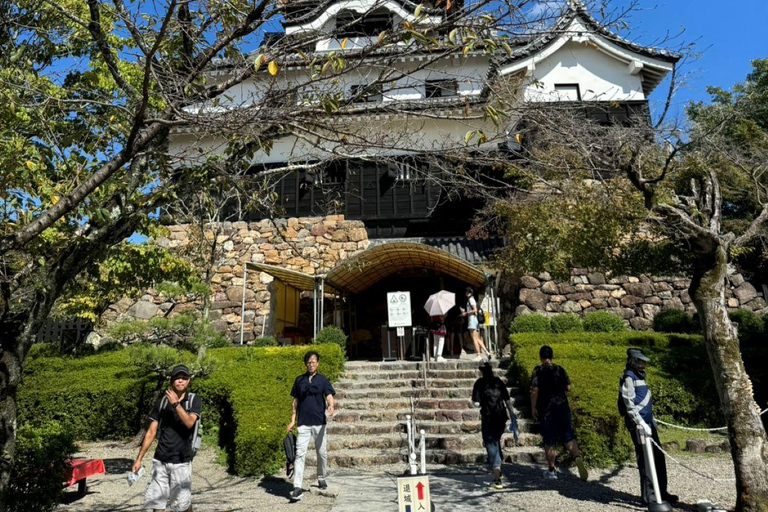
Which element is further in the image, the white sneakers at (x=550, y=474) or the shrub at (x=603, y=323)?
the shrub at (x=603, y=323)

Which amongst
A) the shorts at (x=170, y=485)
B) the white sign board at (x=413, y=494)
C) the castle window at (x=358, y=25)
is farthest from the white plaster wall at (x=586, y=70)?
the shorts at (x=170, y=485)

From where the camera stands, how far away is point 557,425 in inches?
267

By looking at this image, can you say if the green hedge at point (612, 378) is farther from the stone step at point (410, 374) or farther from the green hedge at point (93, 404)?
the green hedge at point (93, 404)

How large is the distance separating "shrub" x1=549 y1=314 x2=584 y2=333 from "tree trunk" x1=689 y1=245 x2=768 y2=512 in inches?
275

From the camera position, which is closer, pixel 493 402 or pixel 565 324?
pixel 493 402

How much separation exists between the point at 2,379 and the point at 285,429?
4278 millimetres

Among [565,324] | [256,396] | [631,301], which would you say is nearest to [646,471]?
[256,396]

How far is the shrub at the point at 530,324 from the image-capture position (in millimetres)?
12656

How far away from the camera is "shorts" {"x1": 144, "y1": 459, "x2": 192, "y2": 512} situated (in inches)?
180

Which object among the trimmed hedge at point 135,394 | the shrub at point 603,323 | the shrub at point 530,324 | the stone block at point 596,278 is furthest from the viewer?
the stone block at point 596,278

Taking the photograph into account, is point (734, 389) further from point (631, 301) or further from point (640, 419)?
point (631, 301)

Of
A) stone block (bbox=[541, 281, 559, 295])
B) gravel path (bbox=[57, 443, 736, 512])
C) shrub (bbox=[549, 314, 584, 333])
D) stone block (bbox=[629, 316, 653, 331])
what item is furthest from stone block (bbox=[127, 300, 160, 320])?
stone block (bbox=[629, 316, 653, 331])

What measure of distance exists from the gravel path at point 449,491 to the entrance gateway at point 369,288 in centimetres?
666

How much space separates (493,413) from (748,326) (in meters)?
8.83
